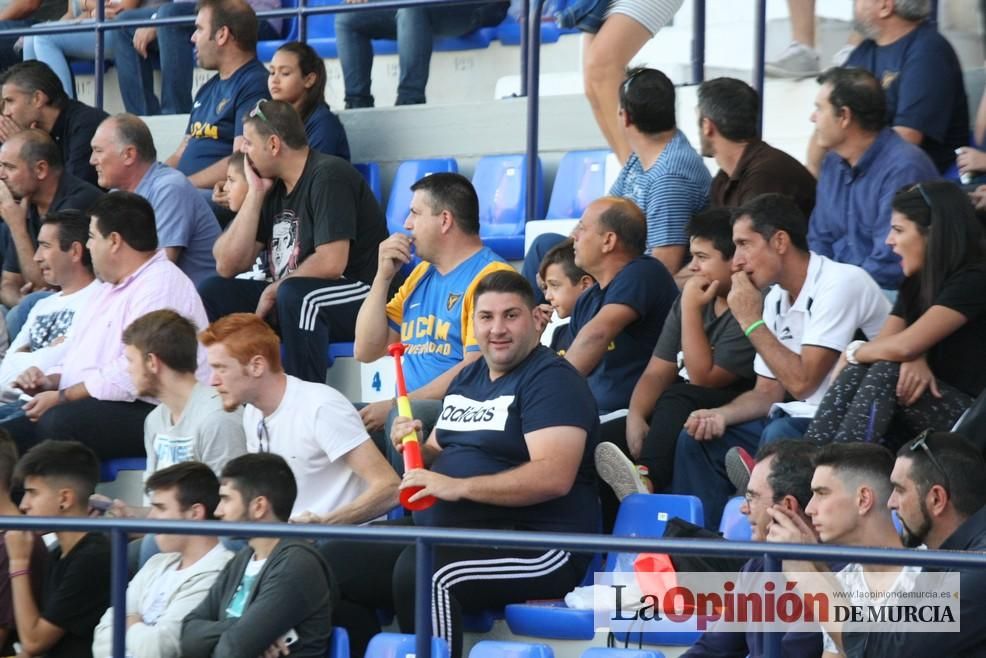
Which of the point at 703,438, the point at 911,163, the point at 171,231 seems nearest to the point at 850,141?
the point at 911,163

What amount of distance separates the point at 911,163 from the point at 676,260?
99cm

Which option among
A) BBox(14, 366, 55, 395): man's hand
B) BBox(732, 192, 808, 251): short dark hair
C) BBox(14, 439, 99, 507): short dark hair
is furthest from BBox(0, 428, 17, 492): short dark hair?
BBox(732, 192, 808, 251): short dark hair

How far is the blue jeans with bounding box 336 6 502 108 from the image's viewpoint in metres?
9.20

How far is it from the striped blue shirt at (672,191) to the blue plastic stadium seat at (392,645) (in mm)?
2352

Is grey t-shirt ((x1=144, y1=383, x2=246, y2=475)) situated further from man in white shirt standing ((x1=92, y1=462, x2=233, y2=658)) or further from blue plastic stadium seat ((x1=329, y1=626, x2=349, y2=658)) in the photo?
blue plastic stadium seat ((x1=329, y1=626, x2=349, y2=658))

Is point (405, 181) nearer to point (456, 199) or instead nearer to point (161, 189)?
point (161, 189)

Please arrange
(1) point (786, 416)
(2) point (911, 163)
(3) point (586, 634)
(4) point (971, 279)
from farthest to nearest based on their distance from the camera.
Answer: (2) point (911, 163) → (1) point (786, 416) → (4) point (971, 279) → (3) point (586, 634)

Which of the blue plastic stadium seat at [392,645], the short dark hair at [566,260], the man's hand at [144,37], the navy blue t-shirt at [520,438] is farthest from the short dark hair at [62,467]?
the man's hand at [144,37]

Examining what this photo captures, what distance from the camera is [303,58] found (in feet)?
27.1

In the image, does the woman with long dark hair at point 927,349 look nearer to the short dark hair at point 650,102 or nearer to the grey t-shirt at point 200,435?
the short dark hair at point 650,102

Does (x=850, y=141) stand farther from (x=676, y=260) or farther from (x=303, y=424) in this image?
(x=303, y=424)

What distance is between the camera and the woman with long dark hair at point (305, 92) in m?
8.23

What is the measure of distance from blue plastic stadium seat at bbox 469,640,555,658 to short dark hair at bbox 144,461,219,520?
41.3 inches

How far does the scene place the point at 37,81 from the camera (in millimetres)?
8820
